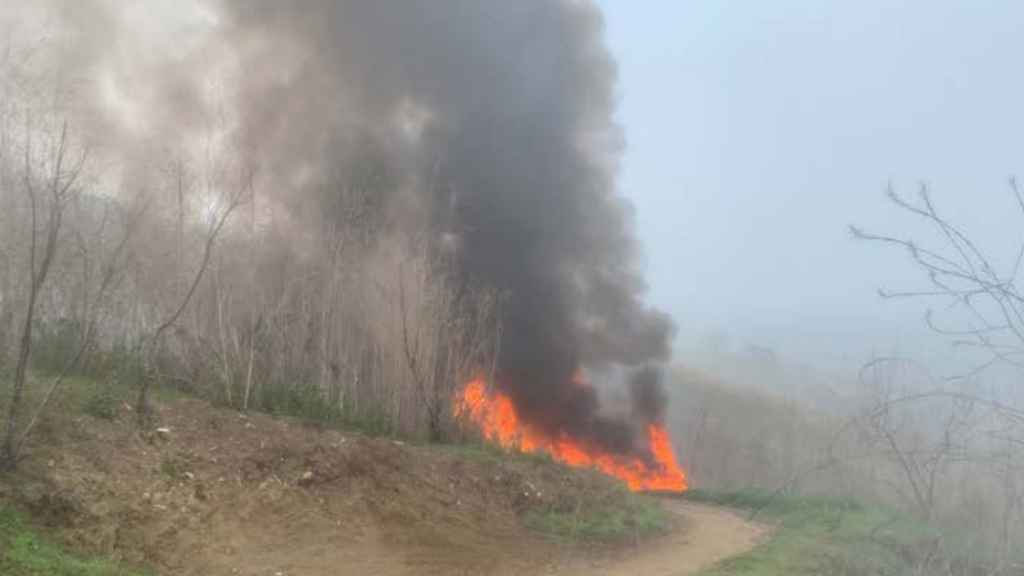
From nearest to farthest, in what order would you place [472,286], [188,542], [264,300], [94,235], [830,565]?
[188,542]
[830,565]
[94,235]
[264,300]
[472,286]

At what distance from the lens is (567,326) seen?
21984 millimetres

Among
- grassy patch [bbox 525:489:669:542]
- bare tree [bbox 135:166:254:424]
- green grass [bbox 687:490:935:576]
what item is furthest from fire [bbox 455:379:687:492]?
bare tree [bbox 135:166:254:424]

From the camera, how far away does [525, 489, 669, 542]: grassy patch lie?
478 inches

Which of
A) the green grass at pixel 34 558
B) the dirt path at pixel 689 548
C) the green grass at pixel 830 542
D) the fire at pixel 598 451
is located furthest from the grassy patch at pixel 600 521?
the green grass at pixel 34 558

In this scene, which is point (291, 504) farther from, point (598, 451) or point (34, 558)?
point (598, 451)

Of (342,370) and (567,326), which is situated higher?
(567,326)

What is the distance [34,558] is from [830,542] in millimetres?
10229

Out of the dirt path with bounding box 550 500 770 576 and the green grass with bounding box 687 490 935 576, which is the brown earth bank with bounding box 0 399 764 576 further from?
the green grass with bounding box 687 490 935 576

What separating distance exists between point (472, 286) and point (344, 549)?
32.9 feet

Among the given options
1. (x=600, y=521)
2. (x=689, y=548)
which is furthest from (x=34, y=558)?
(x=689, y=548)

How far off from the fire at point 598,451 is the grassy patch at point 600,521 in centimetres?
363

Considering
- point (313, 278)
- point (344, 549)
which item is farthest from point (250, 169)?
point (344, 549)

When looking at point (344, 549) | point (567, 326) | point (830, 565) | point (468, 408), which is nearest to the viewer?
point (344, 549)

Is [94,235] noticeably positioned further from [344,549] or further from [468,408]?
[468,408]
